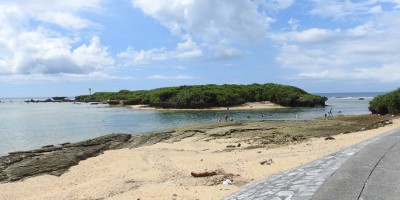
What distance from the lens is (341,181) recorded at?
9.23 metres

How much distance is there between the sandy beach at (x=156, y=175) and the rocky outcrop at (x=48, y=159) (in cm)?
80

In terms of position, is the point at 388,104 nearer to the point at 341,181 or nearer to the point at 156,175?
the point at 156,175

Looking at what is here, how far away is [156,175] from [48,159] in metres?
9.28

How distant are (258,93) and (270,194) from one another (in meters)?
99.9

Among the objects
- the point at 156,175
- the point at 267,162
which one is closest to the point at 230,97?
the point at 267,162

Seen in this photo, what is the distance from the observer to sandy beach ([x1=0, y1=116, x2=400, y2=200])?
13922 millimetres

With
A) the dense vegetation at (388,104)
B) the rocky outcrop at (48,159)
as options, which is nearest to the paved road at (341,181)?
the rocky outcrop at (48,159)

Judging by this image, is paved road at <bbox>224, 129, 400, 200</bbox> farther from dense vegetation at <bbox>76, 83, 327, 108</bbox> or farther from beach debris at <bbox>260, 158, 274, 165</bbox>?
dense vegetation at <bbox>76, 83, 327, 108</bbox>

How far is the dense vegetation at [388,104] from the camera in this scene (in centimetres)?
5144

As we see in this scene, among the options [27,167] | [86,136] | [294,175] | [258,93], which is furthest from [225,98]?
[294,175]

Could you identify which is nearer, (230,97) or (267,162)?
(267,162)

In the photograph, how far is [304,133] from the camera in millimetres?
33094

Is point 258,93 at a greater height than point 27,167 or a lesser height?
greater

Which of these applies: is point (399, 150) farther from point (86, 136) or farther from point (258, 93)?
point (258, 93)
